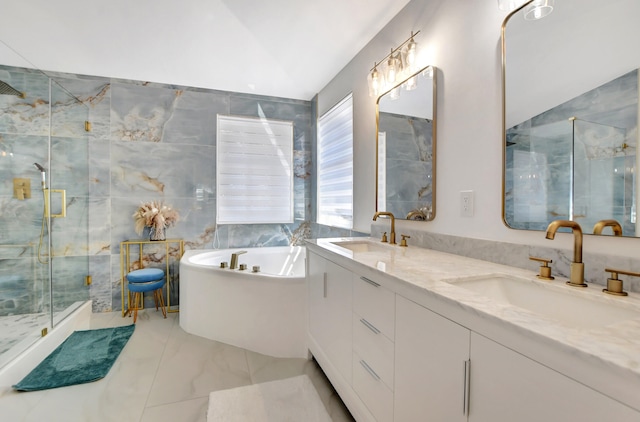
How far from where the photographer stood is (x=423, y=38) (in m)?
1.86

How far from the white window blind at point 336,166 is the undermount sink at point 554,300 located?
67.0 inches

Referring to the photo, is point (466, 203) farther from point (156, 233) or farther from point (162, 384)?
point (156, 233)

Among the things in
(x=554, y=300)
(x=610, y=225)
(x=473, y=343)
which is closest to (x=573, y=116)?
(x=610, y=225)

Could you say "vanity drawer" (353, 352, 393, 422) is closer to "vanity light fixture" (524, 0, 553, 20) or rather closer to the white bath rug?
the white bath rug

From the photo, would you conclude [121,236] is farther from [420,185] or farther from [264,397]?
[420,185]

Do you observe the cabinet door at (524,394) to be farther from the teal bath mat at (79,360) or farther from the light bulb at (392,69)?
the teal bath mat at (79,360)

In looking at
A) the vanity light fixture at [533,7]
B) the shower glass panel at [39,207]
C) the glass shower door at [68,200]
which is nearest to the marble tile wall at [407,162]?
the vanity light fixture at [533,7]

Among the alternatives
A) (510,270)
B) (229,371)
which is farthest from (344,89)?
(229,371)

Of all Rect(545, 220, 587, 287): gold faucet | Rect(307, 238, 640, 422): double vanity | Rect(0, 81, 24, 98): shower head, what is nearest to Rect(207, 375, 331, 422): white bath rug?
Rect(307, 238, 640, 422): double vanity

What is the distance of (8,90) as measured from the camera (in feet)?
7.54

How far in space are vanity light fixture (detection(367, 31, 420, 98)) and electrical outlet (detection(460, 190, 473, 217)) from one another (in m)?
0.79

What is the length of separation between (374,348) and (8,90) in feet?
10.2

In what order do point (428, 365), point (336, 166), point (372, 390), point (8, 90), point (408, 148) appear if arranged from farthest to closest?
point (336, 166) < point (8, 90) < point (408, 148) < point (372, 390) < point (428, 365)

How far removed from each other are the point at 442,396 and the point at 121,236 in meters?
3.37
